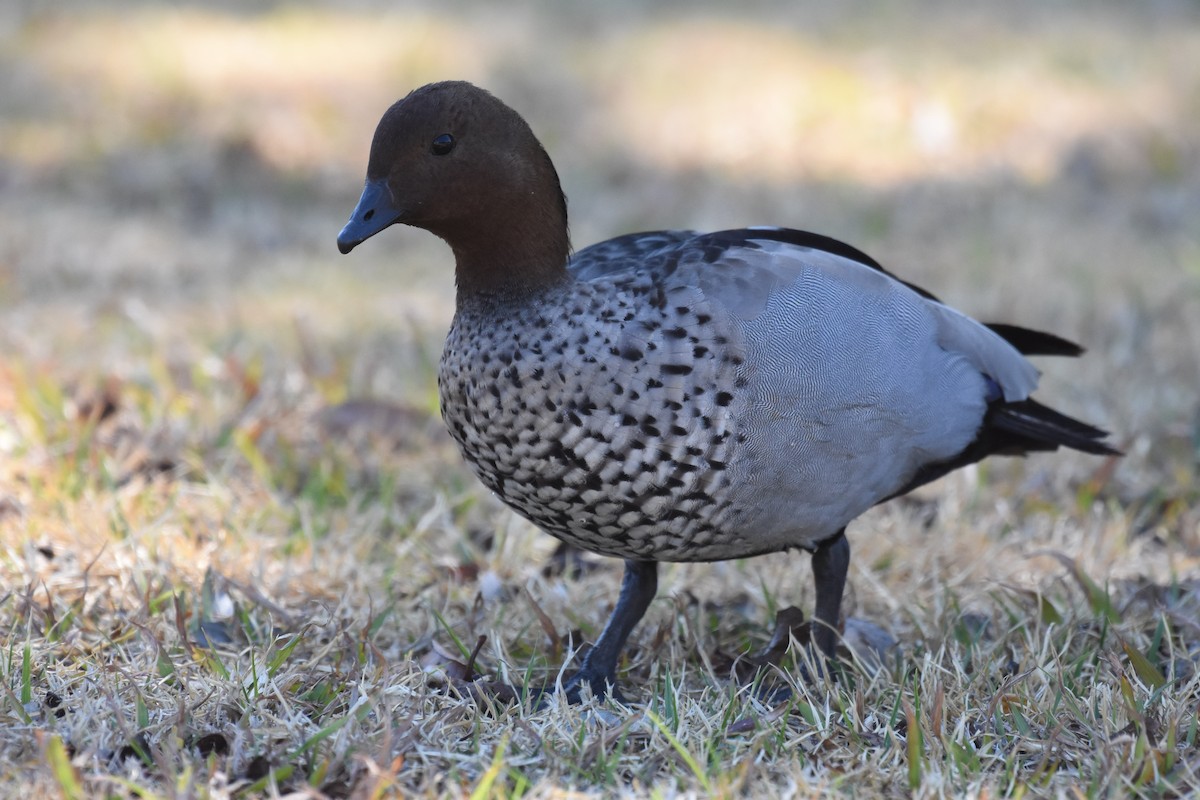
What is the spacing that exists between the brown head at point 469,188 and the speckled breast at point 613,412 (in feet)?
0.29

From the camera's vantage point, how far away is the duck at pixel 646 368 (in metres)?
2.56

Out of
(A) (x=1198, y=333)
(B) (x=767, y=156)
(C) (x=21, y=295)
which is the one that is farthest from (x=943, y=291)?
(C) (x=21, y=295)

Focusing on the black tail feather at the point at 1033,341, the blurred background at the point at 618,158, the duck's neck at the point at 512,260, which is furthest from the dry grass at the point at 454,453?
the duck's neck at the point at 512,260

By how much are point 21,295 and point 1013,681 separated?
414cm

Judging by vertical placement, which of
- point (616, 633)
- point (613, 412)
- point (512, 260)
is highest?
point (512, 260)

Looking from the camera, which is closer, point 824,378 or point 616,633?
point 824,378

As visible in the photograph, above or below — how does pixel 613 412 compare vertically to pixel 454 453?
above

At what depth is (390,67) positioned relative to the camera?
8.12 meters

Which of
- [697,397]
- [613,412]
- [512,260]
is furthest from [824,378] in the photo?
[512,260]

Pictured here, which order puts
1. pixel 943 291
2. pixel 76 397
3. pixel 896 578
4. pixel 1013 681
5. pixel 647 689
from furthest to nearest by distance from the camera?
pixel 943 291 → pixel 76 397 → pixel 896 578 → pixel 647 689 → pixel 1013 681

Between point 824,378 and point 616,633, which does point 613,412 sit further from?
point 616,633

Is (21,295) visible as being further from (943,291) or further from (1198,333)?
(1198,333)

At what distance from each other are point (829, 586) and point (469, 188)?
3.72 feet

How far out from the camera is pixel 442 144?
2.62m
